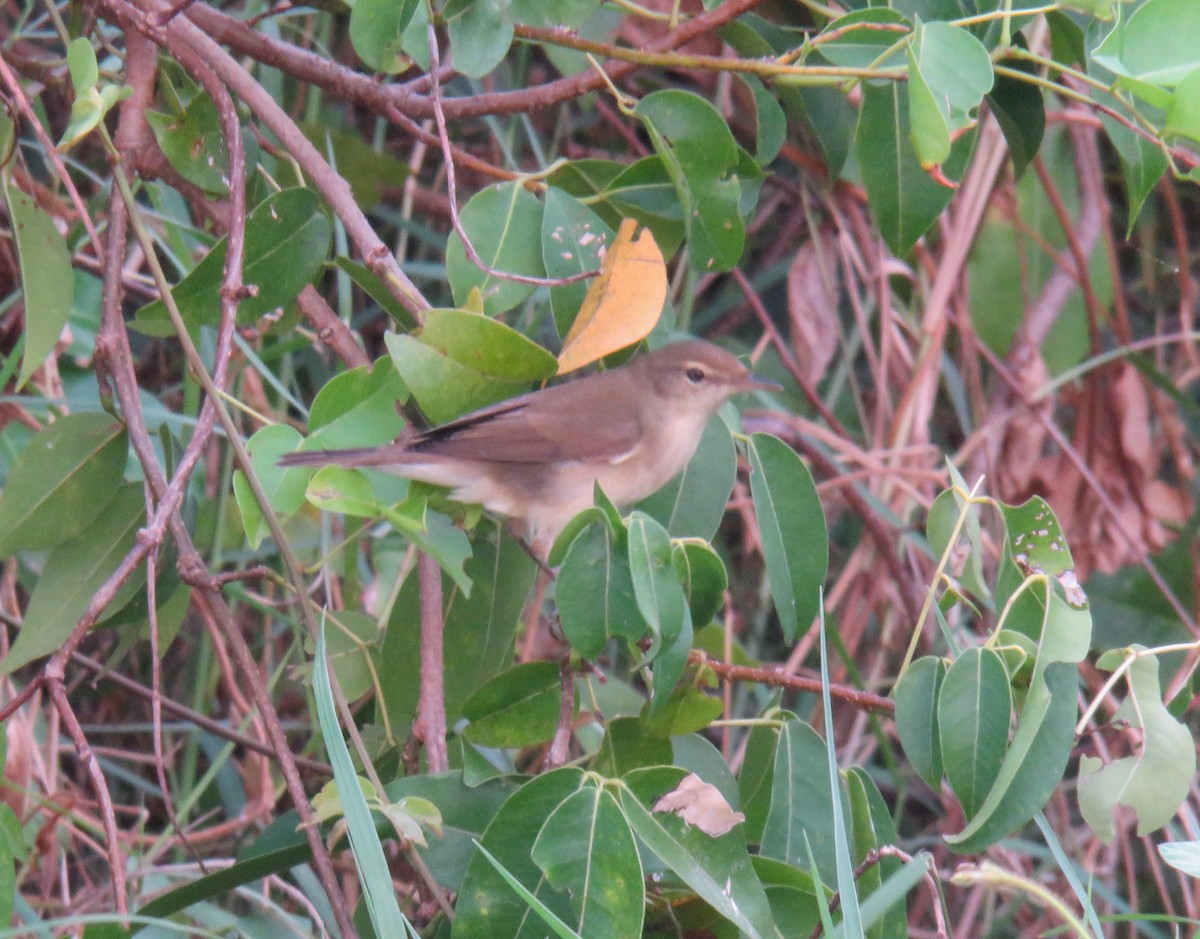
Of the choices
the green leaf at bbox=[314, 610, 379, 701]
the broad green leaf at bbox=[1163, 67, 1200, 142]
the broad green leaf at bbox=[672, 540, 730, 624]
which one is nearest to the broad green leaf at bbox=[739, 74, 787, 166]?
the broad green leaf at bbox=[1163, 67, 1200, 142]

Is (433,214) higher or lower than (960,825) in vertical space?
higher

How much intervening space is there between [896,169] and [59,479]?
1441 millimetres

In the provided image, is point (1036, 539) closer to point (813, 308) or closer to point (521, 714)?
point (521, 714)

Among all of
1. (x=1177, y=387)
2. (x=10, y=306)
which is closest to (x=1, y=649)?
(x=10, y=306)

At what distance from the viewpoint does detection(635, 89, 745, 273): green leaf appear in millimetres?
2076

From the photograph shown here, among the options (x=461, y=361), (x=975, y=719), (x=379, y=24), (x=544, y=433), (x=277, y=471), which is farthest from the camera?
(x=544, y=433)

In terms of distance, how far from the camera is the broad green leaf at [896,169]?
2133 millimetres

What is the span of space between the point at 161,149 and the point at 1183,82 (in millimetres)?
1591

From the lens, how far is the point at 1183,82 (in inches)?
66.2

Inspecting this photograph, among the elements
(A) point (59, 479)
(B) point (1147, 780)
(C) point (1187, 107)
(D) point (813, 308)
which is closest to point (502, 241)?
(A) point (59, 479)

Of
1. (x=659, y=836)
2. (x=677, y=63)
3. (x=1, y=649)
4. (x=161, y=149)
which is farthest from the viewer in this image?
(x=1, y=649)

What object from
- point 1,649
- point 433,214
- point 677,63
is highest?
point 677,63

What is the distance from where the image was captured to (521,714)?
1.92 m

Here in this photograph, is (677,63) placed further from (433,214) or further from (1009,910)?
(1009,910)
